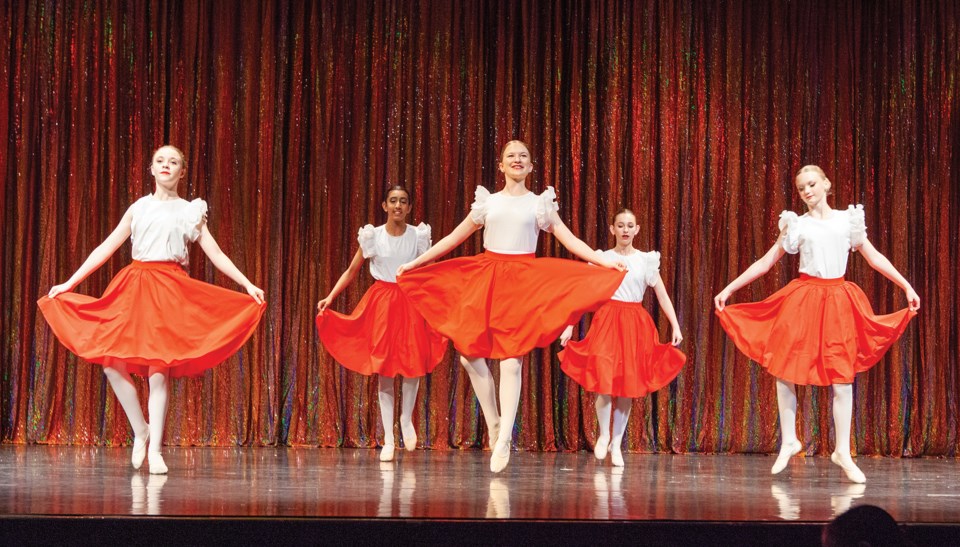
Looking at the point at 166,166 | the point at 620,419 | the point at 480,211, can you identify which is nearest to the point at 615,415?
the point at 620,419

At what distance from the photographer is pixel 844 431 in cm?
487

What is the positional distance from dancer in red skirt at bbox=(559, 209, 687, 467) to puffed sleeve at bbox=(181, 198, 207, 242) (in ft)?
6.60

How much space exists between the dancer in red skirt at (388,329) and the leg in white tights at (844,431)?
1982 mm

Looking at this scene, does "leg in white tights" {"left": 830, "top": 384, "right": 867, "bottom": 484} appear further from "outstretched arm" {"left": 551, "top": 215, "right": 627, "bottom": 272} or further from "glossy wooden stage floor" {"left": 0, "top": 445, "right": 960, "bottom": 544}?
"outstretched arm" {"left": 551, "top": 215, "right": 627, "bottom": 272}

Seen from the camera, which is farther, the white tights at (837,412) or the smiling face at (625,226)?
the smiling face at (625,226)

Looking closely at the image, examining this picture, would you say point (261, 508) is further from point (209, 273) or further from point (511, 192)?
point (209, 273)

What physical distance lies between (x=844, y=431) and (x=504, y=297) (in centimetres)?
159

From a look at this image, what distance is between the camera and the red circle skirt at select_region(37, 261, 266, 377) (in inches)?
183

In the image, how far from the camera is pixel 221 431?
6.91 m

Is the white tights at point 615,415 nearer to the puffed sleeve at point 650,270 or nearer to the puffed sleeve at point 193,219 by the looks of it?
the puffed sleeve at point 650,270

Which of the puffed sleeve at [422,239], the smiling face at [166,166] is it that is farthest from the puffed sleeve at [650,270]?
the smiling face at [166,166]

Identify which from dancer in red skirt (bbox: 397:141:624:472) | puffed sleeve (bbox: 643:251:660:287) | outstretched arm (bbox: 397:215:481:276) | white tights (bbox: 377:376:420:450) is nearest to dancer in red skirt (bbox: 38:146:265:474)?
outstretched arm (bbox: 397:215:481:276)

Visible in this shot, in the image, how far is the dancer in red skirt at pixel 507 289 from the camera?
4812mm

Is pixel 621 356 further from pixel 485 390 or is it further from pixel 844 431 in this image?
pixel 844 431
